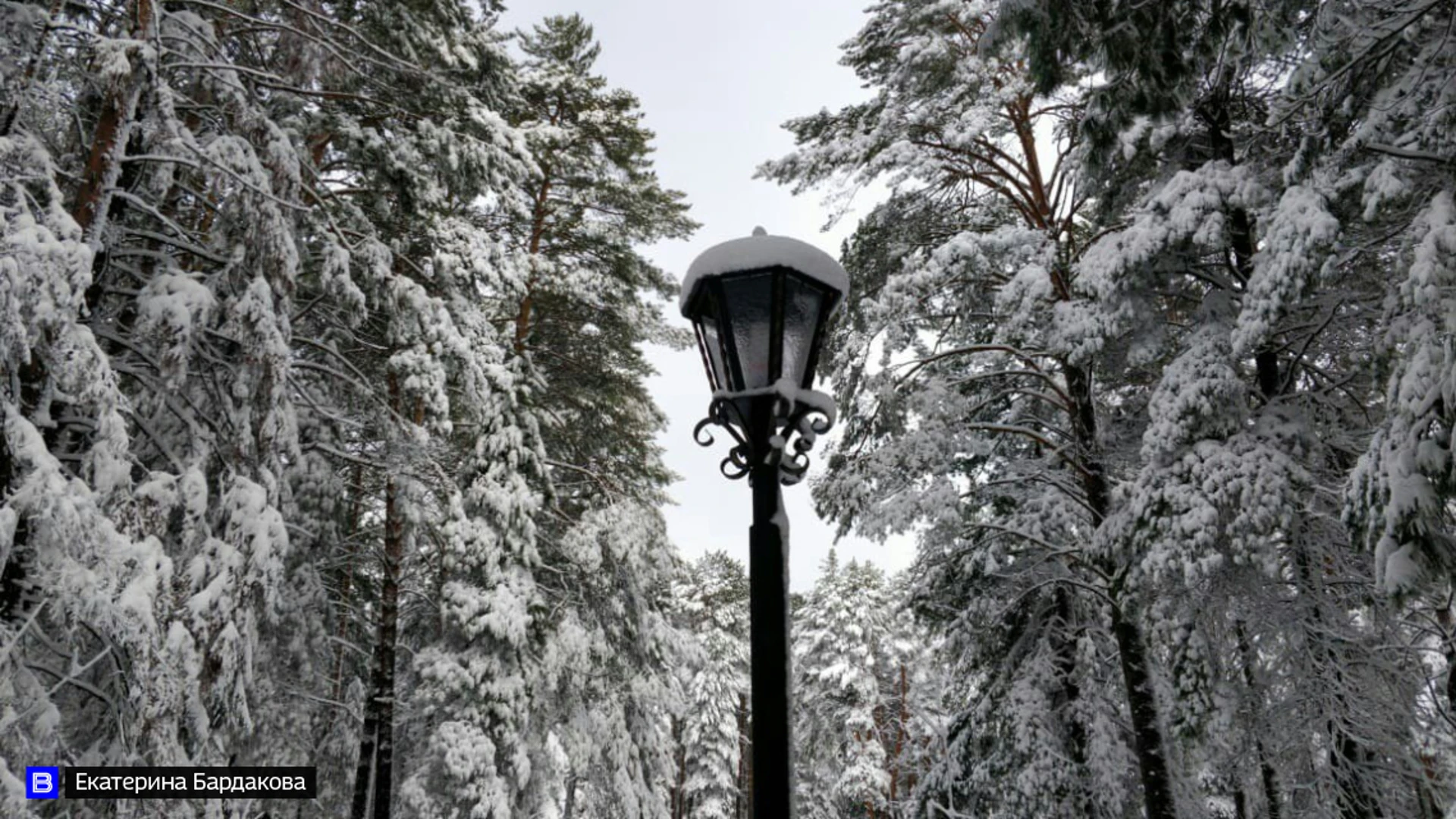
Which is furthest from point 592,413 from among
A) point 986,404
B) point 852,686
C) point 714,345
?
point 852,686

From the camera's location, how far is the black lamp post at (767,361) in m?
2.45

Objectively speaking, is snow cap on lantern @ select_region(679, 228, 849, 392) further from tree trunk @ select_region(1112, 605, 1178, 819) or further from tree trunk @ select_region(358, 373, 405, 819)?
tree trunk @ select_region(358, 373, 405, 819)

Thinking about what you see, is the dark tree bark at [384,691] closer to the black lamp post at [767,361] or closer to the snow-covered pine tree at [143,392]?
the snow-covered pine tree at [143,392]

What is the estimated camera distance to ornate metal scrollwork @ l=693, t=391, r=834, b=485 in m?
2.53

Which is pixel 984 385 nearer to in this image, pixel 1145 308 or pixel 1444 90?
pixel 1145 308

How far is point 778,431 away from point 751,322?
382 mm

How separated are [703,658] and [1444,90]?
12.9m

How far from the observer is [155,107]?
17.7 feet

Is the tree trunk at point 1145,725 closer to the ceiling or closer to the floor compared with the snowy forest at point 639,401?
closer to the floor

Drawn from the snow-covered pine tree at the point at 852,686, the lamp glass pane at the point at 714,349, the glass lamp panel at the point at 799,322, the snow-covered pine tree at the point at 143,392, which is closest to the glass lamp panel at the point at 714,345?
the lamp glass pane at the point at 714,349

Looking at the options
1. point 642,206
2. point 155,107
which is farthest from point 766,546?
point 642,206

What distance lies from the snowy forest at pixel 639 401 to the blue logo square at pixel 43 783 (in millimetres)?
122

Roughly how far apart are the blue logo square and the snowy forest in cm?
12

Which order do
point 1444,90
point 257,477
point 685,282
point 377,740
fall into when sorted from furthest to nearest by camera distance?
1. point 377,740
2. point 257,477
3. point 1444,90
4. point 685,282
